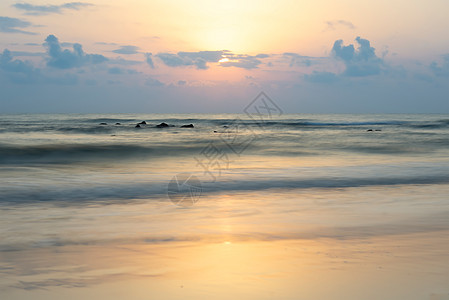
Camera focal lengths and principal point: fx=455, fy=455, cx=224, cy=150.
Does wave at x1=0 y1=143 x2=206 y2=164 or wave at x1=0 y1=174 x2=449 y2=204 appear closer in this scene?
wave at x1=0 y1=174 x2=449 y2=204

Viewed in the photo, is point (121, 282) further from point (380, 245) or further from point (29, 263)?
point (380, 245)

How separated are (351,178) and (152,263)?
8677mm

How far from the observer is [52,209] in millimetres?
7469

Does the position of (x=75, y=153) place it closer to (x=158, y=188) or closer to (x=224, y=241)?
(x=158, y=188)

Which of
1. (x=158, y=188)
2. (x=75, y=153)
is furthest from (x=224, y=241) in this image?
(x=75, y=153)

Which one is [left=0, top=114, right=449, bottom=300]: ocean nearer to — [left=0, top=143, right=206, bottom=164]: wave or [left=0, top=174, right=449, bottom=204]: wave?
[left=0, top=174, right=449, bottom=204]: wave

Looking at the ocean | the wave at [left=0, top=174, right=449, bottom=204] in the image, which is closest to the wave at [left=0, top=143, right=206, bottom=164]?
the wave at [left=0, top=174, right=449, bottom=204]

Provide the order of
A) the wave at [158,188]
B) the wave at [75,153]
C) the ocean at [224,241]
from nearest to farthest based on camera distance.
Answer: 1. the ocean at [224,241]
2. the wave at [158,188]
3. the wave at [75,153]

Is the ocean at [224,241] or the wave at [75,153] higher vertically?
the ocean at [224,241]

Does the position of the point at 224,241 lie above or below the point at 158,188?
above

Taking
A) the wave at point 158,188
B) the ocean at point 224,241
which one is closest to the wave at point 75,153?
the wave at point 158,188

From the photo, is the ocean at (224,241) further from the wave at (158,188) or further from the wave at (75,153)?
the wave at (75,153)

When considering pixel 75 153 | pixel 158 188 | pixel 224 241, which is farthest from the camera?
pixel 75 153

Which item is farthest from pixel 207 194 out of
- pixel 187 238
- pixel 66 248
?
pixel 66 248
